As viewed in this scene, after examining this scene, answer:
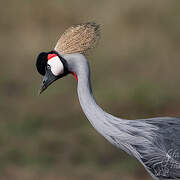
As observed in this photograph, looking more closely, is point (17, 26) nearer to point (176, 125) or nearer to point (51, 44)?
point (51, 44)

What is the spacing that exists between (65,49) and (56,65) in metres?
0.11

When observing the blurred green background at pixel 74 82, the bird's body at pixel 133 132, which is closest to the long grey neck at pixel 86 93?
the bird's body at pixel 133 132

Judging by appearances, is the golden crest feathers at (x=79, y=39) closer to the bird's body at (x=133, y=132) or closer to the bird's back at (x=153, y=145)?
the bird's body at (x=133, y=132)

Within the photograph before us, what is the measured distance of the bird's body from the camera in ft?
16.1

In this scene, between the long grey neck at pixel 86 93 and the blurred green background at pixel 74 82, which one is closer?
the long grey neck at pixel 86 93

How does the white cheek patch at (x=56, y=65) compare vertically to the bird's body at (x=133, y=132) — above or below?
above

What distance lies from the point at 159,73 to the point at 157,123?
5067 millimetres

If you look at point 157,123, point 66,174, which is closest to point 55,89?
point 66,174

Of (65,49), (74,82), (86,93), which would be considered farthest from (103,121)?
(74,82)

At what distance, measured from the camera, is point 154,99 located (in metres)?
9.72

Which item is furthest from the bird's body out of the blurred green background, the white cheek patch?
the blurred green background

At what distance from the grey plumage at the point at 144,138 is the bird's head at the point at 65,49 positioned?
4 centimetres

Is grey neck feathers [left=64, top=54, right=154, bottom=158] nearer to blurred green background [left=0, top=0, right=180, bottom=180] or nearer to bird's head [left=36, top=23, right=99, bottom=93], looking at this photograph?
bird's head [left=36, top=23, right=99, bottom=93]

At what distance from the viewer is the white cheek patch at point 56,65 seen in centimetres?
493
